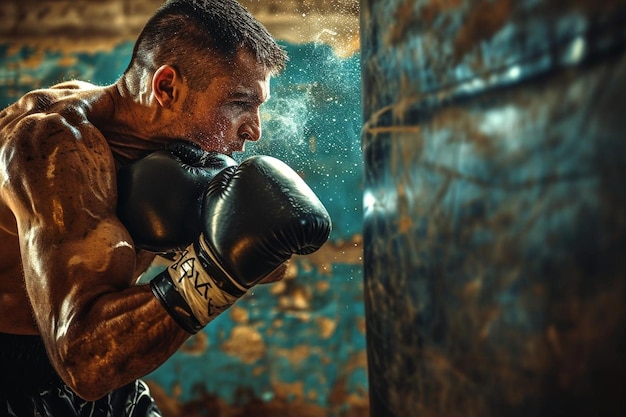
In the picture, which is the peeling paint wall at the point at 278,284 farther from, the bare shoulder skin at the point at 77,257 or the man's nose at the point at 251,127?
the bare shoulder skin at the point at 77,257

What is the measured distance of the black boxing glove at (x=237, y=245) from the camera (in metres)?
1.05

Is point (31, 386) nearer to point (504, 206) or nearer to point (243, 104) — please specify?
point (243, 104)

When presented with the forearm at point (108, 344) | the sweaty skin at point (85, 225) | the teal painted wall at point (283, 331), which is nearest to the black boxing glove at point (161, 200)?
the sweaty skin at point (85, 225)

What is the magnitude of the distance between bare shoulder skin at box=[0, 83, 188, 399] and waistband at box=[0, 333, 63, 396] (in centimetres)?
33

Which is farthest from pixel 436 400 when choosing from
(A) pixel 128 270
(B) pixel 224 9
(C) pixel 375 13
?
(B) pixel 224 9

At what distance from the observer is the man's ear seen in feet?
5.05

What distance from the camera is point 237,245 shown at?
40.9 inches

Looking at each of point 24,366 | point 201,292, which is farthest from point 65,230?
point 24,366

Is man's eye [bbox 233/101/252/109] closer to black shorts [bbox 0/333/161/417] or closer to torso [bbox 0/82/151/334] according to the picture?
torso [bbox 0/82/151/334]

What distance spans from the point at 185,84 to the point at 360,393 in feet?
8.44

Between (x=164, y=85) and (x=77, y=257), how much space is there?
26.7 inches

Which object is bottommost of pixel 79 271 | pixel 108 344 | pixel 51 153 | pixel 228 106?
pixel 108 344

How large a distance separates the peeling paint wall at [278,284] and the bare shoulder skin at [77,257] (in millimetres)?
2328

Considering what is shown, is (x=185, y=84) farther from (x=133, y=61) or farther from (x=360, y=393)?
(x=360, y=393)
